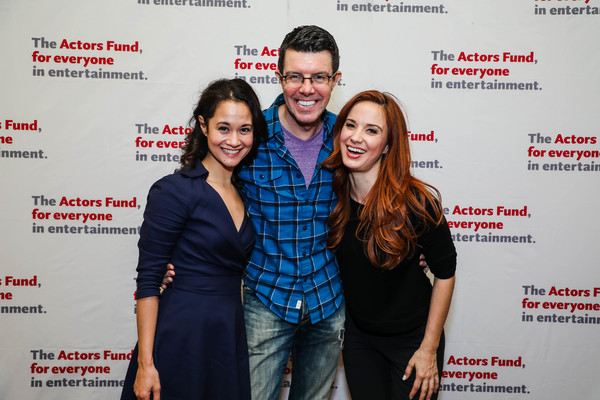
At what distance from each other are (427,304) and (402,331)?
14cm

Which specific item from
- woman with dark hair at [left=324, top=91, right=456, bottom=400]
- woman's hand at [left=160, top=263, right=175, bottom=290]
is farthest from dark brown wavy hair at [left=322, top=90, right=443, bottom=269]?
woman's hand at [left=160, top=263, right=175, bottom=290]

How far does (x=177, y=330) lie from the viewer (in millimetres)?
1377

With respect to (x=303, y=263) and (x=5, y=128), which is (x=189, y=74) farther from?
(x=303, y=263)

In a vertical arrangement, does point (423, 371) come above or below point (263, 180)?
below

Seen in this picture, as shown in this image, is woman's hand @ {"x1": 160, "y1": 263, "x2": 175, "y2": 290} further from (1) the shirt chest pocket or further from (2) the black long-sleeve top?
(2) the black long-sleeve top

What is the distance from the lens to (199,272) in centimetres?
141

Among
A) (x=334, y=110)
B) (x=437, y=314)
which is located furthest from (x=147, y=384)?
(x=334, y=110)

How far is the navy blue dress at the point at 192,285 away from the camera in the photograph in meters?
1.34

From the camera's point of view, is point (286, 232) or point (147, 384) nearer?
point (147, 384)

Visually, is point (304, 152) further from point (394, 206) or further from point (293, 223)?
point (394, 206)

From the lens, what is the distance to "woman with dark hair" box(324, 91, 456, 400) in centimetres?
143

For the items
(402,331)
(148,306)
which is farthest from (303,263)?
(148,306)

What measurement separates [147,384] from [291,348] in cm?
56

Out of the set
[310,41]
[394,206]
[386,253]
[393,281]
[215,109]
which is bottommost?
[393,281]
